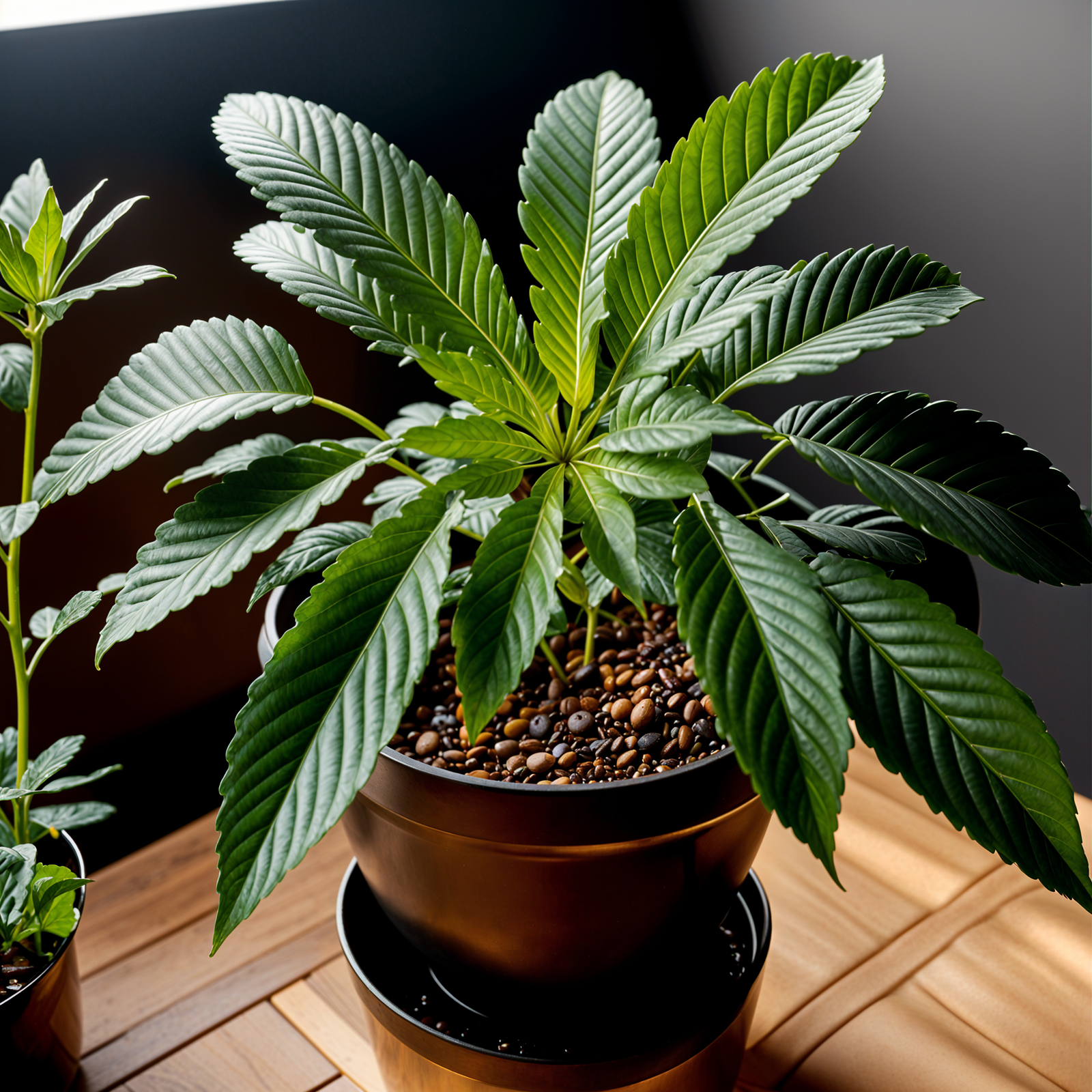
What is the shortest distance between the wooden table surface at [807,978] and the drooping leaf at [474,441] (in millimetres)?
597

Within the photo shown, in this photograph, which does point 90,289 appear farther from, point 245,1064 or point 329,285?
point 245,1064

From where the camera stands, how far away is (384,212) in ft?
2.14

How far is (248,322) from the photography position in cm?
68

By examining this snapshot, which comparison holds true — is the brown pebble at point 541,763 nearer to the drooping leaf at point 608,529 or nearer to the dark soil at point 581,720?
the dark soil at point 581,720

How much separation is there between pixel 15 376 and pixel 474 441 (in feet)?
1.31

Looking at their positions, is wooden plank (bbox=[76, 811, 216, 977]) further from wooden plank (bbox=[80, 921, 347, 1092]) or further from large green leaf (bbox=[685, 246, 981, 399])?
large green leaf (bbox=[685, 246, 981, 399])

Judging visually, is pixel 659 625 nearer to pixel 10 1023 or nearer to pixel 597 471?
pixel 597 471

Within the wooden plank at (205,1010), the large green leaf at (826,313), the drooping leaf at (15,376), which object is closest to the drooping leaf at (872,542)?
the large green leaf at (826,313)

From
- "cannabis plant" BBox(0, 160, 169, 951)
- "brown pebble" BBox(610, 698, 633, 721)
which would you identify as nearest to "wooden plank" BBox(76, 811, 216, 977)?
"cannabis plant" BBox(0, 160, 169, 951)

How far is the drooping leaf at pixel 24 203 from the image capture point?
0.79 meters

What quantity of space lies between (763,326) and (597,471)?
165 millimetres

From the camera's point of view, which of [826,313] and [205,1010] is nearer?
[826,313]

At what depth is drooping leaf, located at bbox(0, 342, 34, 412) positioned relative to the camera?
73 cm

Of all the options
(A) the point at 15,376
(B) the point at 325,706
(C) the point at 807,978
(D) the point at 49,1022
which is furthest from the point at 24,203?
(C) the point at 807,978
